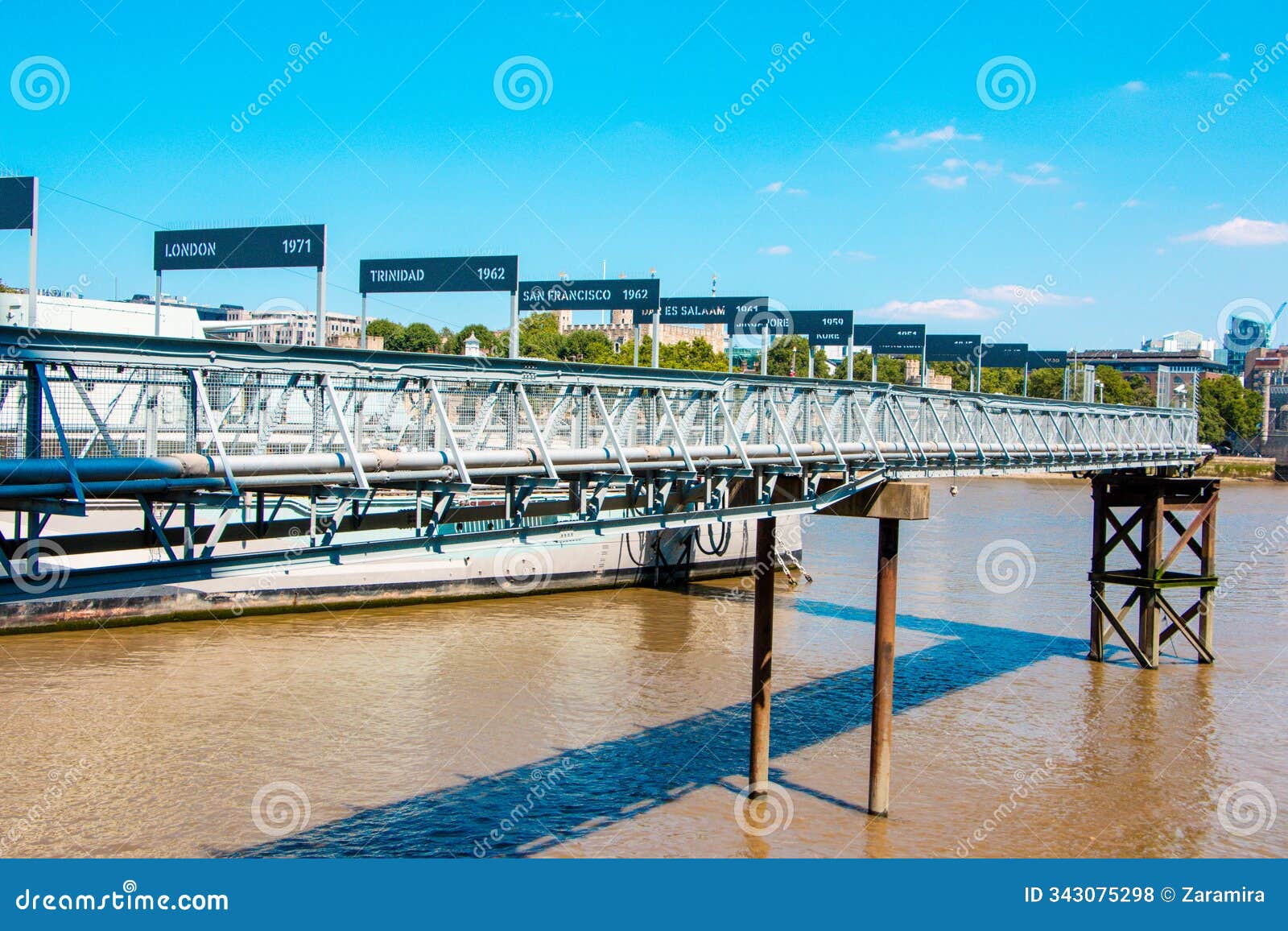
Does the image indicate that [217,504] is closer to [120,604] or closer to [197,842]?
[197,842]

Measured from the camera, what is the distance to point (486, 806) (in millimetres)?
16266

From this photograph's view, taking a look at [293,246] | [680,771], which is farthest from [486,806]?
[293,246]

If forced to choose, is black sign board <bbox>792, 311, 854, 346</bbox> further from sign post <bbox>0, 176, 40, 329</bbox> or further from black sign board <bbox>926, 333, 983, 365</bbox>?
sign post <bbox>0, 176, 40, 329</bbox>

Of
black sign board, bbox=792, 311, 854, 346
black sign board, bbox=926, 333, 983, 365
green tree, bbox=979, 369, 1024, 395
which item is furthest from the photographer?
green tree, bbox=979, 369, 1024, 395

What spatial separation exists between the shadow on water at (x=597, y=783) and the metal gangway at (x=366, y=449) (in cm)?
407

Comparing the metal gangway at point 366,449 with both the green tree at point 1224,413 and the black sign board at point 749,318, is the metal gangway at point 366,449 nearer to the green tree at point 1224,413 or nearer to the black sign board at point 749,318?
the black sign board at point 749,318

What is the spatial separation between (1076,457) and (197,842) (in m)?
21.6

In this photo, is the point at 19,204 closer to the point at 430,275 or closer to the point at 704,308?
the point at 430,275

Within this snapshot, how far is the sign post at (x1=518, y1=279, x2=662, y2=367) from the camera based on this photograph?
124 ft

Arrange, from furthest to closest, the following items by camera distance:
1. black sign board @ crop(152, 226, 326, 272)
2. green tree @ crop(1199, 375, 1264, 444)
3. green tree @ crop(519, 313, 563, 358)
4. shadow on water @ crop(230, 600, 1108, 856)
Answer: green tree @ crop(1199, 375, 1264, 444) < green tree @ crop(519, 313, 563, 358) < black sign board @ crop(152, 226, 326, 272) < shadow on water @ crop(230, 600, 1108, 856)

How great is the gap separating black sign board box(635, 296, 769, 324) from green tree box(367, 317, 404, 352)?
141 feet

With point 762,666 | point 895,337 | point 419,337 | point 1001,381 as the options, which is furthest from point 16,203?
point 1001,381

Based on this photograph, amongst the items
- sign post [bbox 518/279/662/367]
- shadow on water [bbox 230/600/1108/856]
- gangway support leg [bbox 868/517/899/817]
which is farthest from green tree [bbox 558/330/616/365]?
gangway support leg [bbox 868/517/899/817]

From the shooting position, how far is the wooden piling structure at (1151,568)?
26859 millimetres
